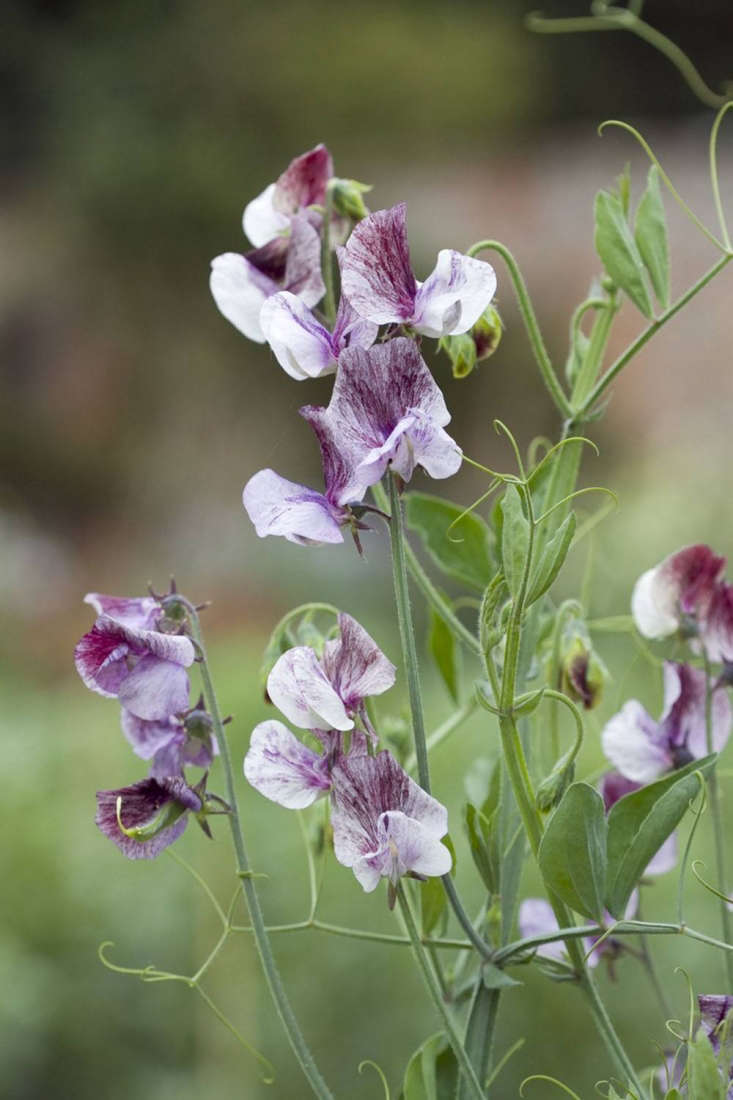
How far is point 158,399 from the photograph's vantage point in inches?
200

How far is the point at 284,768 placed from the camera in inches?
13.2

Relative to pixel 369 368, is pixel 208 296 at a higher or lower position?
lower

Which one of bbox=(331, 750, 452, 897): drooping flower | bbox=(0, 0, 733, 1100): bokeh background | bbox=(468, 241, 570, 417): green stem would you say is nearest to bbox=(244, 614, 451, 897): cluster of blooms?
bbox=(331, 750, 452, 897): drooping flower

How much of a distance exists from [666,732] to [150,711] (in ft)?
0.59

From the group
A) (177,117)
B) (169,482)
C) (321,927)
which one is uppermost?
(177,117)

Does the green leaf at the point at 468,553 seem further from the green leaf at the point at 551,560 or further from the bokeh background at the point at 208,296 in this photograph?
the bokeh background at the point at 208,296

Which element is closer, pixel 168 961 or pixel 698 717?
Answer: pixel 698 717

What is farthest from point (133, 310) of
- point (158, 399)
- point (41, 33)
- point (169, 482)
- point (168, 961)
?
point (168, 961)

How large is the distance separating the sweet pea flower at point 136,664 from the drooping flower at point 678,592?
17 cm

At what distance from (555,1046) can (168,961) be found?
500 mm

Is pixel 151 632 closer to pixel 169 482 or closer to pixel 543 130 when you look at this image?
pixel 169 482

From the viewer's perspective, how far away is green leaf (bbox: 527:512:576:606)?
0.31 m

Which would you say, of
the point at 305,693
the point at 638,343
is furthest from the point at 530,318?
the point at 305,693

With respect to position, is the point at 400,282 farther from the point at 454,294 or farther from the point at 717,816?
the point at 717,816
